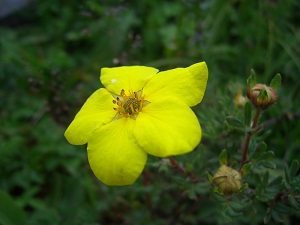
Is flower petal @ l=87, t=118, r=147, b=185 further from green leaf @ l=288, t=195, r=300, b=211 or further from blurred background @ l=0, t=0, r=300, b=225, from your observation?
green leaf @ l=288, t=195, r=300, b=211

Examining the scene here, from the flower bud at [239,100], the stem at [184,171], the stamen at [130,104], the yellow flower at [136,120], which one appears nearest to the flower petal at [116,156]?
the yellow flower at [136,120]

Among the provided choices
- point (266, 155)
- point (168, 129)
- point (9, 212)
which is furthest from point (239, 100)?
point (9, 212)

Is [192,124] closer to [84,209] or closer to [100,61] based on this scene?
[84,209]

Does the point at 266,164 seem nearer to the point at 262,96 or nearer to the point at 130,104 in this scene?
the point at 262,96

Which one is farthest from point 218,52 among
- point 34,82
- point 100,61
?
point 34,82

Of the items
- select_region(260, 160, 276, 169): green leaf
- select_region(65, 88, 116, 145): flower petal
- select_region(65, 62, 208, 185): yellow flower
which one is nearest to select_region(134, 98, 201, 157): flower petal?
select_region(65, 62, 208, 185): yellow flower
